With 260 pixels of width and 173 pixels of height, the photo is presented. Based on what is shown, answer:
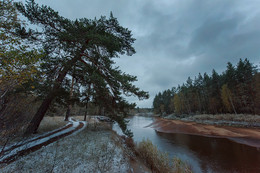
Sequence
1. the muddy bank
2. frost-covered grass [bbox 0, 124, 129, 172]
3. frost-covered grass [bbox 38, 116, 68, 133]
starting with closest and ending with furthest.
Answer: frost-covered grass [bbox 0, 124, 129, 172]
frost-covered grass [bbox 38, 116, 68, 133]
the muddy bank

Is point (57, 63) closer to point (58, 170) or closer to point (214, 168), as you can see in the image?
point (58, 170)

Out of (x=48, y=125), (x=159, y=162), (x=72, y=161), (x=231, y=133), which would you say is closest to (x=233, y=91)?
(x=231, y=133)

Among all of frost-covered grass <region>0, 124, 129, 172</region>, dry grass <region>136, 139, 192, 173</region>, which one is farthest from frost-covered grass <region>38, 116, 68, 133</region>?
dry grass <region>136, 139, 192, 173</region>

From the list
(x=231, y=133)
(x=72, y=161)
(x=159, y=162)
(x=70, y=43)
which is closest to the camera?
(x=72, y=161)

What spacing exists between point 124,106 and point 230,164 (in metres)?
8.26

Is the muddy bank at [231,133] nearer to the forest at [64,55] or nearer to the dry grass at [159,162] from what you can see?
the dry grass at [159,162]

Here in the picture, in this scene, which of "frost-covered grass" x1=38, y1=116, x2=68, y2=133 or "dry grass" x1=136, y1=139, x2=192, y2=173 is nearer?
"dry grass" x1=136, y1=139, x2=192, y2=173

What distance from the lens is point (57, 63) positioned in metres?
7.02

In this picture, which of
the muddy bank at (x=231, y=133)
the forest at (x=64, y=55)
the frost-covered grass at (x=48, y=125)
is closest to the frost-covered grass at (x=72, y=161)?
the forest at (x=64, y=55)

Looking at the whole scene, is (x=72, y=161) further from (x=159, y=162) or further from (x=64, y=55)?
(x=64, y=55)

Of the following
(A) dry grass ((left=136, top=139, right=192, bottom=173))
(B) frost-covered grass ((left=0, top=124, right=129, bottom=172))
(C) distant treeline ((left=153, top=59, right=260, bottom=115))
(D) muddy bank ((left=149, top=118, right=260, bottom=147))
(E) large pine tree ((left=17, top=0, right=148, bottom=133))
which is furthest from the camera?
(C) distant treeline ((left=153, top=59, right=260, bottom=115))

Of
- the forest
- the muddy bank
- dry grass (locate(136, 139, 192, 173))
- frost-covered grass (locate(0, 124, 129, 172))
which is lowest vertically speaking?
the muddy bank

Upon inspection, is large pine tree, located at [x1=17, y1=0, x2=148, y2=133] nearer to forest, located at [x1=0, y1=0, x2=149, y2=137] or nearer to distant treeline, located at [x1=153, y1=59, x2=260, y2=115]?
forest, located at [x1=0, y1=0, x2=149, y2=137]

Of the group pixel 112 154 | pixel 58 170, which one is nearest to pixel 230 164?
pixel 112 154
